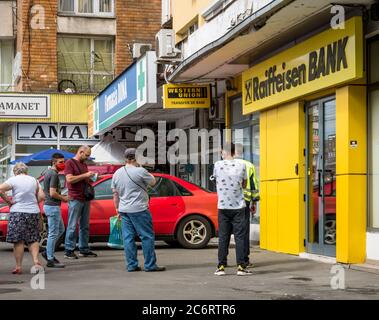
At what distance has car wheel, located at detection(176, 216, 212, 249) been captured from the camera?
50.6 feet

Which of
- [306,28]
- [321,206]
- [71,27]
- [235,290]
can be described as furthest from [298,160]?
[71,27]

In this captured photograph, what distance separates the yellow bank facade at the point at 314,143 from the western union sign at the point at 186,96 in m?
2.49

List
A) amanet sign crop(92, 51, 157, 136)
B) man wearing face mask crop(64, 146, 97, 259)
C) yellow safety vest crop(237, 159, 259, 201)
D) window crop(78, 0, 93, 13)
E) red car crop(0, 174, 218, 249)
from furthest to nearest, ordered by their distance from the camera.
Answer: window crop(78, 0, 93, 13), amanet sign crop(92, 51, 157, 136), red car crop(0, 174, 218, 249), man wearing face mask crop(64, 146, 97, 259), yellow safety vest crop(237, 159, 259, 201)

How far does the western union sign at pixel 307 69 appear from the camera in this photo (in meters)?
11.1

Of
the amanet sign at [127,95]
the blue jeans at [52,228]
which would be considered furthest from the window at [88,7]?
the blue jeans at [52,228]

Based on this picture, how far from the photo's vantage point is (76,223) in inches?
526

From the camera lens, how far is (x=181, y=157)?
2347 centimetres

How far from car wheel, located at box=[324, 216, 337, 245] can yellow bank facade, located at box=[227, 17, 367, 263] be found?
0.02 metres

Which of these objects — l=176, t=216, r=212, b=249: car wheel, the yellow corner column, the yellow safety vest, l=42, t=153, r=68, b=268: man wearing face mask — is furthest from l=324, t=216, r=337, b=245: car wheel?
l=42, t=153, r=68, b=268: man wearing face mask

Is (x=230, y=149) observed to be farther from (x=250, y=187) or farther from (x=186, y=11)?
(x=186, y=11)

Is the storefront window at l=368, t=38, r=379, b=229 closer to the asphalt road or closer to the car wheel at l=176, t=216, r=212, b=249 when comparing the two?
the asphalt road

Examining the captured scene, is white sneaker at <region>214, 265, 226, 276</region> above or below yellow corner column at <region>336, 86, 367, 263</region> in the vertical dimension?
below

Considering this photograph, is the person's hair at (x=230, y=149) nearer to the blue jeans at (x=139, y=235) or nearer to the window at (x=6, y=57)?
the blue jeans at (x=139, y=235)

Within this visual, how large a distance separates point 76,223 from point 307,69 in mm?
4633
